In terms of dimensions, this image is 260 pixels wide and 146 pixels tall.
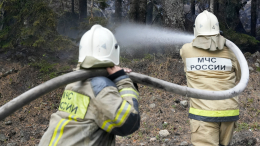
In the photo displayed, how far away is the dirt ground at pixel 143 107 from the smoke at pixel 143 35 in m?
0.76

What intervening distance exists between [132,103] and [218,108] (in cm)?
180

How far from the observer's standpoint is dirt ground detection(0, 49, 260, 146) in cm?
525

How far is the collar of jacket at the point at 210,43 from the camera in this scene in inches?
140

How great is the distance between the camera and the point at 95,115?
77.9 inches

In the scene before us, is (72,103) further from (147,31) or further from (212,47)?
(147,31)

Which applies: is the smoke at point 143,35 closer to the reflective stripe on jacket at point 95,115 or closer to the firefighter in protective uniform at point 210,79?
the firefighter in protective uniform at point 210,79

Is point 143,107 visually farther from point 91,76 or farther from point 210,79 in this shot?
point 91,76

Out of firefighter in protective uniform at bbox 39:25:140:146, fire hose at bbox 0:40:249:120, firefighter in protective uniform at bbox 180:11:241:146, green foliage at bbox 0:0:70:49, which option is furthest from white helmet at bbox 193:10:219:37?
green foliage at bbox 0:0:70:49

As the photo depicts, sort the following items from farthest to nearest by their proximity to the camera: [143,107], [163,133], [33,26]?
1. [33,26]
2. [143,107]
3. [163,133]

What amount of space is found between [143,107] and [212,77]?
3297mm

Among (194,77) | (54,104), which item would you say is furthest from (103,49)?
(54,104)

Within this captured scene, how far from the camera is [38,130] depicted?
5617mm

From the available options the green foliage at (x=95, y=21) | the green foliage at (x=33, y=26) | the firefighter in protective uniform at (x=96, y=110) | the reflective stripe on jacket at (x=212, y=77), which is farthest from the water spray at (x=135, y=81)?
the green foliage at (x=33, y=26)

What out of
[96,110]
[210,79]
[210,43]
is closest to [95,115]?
[96,110]
